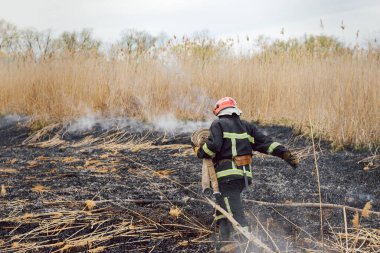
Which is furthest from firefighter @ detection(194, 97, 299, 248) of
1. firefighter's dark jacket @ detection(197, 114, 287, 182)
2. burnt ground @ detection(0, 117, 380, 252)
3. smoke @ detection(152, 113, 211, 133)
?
smoke @ detection(152, 113, 211, 133)

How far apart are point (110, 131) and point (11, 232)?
4.19 metres

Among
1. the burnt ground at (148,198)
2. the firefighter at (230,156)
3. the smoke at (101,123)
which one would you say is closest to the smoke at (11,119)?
the smoke at (101,123)

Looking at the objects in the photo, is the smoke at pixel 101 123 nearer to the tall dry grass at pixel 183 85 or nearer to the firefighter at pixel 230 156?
the tall dry grass at pixel 183 85

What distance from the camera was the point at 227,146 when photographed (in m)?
2.73

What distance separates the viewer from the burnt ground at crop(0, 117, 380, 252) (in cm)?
290

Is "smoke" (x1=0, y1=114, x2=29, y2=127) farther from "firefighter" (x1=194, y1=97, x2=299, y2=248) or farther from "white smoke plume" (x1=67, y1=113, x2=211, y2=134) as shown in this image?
"firefighter" (x1=194, y1=97, x2=299, y2=248)

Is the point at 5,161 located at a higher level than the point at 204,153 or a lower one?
lower

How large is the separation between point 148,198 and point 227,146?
3.88 ft

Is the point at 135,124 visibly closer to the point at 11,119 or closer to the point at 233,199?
the point at 11,119

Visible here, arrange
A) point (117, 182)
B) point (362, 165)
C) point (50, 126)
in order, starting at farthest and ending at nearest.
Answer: point (50, 126), point (362, 165), point (117, 182)

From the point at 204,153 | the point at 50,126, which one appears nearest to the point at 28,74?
the point at 50,126

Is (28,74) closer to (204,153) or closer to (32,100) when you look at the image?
(32,100)

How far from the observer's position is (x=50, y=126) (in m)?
7.68

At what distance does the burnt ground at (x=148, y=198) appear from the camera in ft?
9.52
